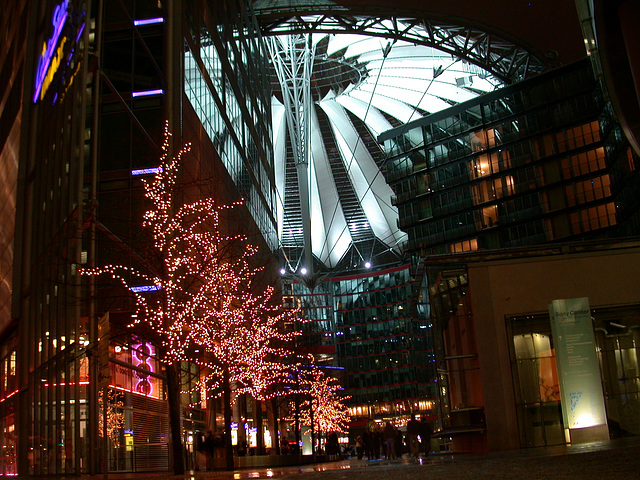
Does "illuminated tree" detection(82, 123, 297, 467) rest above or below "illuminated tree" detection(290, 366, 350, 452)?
above

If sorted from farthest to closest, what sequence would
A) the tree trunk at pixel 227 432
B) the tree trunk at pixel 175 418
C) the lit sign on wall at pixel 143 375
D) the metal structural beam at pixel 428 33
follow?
the metal structural beam at pixel 428 33, the lit sign on wall at pixel 143 375, the tree trunk at pixel 227 432, the tree trunk at pixel 175 418

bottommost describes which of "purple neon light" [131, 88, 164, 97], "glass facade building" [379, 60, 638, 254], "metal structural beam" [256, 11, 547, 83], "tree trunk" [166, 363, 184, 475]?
"tree trunk" [166, 363, 184, 475]

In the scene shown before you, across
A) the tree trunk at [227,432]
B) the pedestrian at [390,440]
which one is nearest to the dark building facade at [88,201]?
the tree trunk at [227,432]

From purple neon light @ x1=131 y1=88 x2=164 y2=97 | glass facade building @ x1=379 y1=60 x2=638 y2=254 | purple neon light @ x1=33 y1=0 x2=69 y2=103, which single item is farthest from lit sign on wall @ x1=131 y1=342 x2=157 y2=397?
glass facade building @ x1=379 y1=60 x2=638 y2=254

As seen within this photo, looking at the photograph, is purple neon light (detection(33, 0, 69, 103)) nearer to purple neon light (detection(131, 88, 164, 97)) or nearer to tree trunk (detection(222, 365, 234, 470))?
purple neon light (detection(131, 88, 164, 97))

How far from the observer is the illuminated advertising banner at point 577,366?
23.7 m

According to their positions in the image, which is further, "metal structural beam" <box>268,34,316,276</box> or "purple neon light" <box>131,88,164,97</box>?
"metal structural beam" <box>268,34,316,276</box>

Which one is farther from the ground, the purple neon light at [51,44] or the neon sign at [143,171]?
the purple neon light at [51,44]

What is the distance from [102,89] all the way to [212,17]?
53.6 feet

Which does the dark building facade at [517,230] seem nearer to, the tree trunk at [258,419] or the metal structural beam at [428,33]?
the metal structural beam at [428,33]

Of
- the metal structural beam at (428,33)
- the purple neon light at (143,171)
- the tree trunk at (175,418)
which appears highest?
the metal structural beam at (428,33)

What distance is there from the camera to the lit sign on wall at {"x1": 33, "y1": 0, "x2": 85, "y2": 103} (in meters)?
30.3

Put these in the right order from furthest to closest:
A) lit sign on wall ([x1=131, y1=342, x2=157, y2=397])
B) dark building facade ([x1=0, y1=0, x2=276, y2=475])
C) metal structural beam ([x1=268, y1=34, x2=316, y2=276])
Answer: metal structural beam ([x1=268, y1=34, x2=316, y2=276]) → lit sign on wall ([x1=131, y1=342, x2=157, y2=397]) → dark building facade ([x1=0, y1=0, x2=276, y2=475])

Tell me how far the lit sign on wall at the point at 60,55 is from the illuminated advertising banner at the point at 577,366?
67.0 ft
